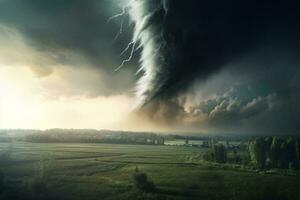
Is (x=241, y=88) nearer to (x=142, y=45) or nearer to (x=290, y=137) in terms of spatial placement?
(x=290, y=137)

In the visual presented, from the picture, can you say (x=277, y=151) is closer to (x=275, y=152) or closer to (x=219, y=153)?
(x=275, y=152)

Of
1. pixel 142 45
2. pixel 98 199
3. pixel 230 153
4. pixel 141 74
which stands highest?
pixel 142 45

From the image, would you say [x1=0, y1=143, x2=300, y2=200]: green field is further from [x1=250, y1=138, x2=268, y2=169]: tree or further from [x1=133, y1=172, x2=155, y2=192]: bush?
[x1=250, y1=138, x2=268, y2=169]: tree

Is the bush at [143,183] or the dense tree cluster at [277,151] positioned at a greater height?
the dense tree cluster at [277,151]

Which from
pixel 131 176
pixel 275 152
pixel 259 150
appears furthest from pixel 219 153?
pixel 131 176

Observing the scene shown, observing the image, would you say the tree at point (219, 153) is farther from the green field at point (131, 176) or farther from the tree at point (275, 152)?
the tree at point (275, 152)

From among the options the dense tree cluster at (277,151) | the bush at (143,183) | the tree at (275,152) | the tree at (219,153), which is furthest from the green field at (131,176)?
the tree at (275,152)

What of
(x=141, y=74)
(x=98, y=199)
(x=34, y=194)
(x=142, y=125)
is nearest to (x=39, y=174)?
(x=34, y=194)
